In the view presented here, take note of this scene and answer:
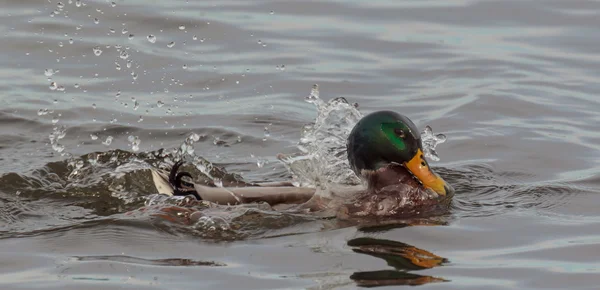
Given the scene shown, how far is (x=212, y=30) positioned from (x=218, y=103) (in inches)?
88.5

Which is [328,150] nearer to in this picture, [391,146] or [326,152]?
[326,152]

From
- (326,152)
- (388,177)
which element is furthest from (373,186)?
(326,152)

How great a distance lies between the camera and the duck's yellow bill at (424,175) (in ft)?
24.7

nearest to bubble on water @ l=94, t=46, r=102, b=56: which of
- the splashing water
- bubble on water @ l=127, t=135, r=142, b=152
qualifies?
bubble on water @ l=127, t=135, r=142, b=152

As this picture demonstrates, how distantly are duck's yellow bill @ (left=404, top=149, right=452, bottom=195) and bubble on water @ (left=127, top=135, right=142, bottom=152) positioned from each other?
2452 mm

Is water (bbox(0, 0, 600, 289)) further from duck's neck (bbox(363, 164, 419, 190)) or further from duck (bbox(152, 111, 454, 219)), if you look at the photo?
duck's neck (bbox(363, 164, 419, 190))

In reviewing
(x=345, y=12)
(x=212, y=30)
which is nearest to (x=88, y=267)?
(x=212, y=30)

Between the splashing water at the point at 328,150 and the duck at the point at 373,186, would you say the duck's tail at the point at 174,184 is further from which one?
the splashing water at the point at 328,150

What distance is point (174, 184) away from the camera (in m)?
7.45

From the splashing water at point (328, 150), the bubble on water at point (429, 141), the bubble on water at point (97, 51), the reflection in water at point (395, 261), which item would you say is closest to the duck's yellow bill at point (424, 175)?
the splashing water at point (328, 150)

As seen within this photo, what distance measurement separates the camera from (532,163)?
28.9ft

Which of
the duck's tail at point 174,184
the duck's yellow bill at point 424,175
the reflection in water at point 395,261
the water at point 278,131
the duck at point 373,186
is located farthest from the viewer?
the duck's yellow bill at point 424,175

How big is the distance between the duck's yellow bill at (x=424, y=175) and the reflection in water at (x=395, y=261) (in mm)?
887

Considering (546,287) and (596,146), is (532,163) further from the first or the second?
(546,287)
